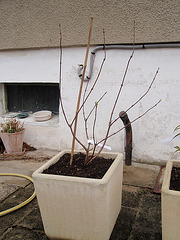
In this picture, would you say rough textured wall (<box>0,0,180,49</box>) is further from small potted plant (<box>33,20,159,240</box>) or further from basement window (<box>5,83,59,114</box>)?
small potted plant (<box>33,20,159,240</box>)

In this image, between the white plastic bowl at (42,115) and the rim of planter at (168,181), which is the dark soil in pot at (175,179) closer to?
the rim of planter at (168,181)

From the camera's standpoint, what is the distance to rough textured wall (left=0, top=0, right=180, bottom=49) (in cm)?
259

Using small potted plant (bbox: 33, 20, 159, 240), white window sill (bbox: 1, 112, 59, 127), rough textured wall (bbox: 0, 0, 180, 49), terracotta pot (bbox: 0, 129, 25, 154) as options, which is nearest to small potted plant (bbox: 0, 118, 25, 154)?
terracotta pot (bbox: 0, 129, 25, 154)

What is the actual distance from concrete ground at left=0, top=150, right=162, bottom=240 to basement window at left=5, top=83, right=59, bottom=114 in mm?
1290

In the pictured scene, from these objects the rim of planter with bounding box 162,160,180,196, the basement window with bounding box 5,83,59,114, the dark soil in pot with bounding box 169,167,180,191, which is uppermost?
the basement window with bounding box 5,83,59,114

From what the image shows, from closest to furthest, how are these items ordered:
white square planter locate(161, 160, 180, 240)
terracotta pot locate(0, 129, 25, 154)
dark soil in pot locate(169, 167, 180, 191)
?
white square planter locate(161, 160, 180, 240) < dark soil in pot locate(169, 167, 180, 191) < terracotta pot locate(0, 129, 25, 154)

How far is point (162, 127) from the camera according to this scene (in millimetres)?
2885

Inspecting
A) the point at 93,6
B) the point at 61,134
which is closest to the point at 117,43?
the point at 93,6

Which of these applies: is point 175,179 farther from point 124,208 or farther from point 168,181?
point 124,208

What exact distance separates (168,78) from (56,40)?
166 cm


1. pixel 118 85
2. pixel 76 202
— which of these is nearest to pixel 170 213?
pixel 76 202

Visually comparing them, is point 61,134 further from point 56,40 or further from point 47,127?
point 56,40

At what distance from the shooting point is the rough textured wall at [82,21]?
2590 mm

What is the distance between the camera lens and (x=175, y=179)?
1421 millimetres
